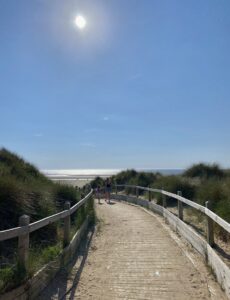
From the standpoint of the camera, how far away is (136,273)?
684 cm

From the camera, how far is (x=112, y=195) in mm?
28438

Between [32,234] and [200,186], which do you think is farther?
[200,186]

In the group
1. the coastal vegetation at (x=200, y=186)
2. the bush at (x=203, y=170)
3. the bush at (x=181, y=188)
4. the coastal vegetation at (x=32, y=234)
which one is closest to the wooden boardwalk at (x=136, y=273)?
the coastal vegetation at (x=32, y=234)

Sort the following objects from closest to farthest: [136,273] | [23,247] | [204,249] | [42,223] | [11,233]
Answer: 1. [11,233]
2. [23,247]
3. [42,223]
4. [136,273]
5. [204,249]

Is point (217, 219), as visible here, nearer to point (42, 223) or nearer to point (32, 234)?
point (42, 223)

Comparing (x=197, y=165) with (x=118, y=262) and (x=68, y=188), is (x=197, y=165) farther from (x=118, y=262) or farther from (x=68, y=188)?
(x=118, y=262)

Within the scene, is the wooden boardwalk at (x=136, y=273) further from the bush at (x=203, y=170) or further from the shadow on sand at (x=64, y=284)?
the bush at (x=203, y=170)

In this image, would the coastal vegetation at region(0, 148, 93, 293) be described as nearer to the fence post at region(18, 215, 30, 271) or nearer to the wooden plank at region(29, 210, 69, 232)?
the fence post at region(18, 215, 30, 271)

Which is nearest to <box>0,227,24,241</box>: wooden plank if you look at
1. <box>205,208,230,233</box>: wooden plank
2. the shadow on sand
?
the shadow on sand

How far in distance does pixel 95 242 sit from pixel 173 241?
2.34 meters

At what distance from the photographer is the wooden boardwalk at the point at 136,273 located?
5.76 metres

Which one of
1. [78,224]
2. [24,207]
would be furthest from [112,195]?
[24,207]

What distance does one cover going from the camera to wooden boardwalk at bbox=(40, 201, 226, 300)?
576cm

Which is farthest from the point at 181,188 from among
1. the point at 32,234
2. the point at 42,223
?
the point at 42,223
